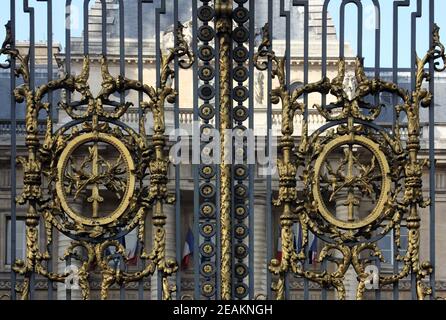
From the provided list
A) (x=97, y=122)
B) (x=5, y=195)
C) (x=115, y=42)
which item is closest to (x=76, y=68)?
(x=115, y=42)

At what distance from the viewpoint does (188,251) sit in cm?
3422

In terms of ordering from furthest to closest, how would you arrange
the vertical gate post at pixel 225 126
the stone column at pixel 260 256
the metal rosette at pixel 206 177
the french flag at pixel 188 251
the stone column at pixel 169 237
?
the french flag at pixel 188 251 → the stone column at pixel 169 237 → the stone column at pixel 260 256 → the metal rosette at pixel 206 177 → the vertical gate post at pixel 225 126

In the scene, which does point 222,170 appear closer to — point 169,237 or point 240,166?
point 240,166

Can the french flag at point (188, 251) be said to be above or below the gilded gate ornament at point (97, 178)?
below

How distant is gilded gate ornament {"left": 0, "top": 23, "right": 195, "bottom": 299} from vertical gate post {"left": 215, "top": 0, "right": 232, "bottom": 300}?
288mm

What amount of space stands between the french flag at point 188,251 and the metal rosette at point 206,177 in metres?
18.9

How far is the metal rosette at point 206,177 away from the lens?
45.7 feet

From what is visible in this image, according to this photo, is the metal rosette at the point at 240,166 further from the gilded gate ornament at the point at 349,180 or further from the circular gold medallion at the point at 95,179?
the circular gold medallion at the point at 95,179

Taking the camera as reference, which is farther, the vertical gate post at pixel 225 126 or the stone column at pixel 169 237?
the stone column at pixel 169 237

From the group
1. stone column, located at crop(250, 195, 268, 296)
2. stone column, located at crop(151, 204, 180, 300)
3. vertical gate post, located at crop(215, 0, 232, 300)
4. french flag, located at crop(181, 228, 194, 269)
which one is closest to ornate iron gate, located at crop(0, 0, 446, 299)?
vertical gate post, located at crop(215, 0, 232, 300)

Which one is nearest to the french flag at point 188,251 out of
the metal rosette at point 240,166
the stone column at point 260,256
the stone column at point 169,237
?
the stone column at point 169,237

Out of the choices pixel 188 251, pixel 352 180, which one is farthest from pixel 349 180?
pixel 188 251
